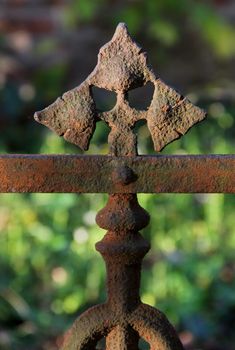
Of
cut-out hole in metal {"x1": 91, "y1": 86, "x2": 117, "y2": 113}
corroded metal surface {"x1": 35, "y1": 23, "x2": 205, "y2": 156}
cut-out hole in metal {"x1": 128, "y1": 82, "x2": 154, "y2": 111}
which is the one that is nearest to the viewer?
corroded metal surface {"x1": 35, "y1": 23, "x2": 205, "y2": 156}

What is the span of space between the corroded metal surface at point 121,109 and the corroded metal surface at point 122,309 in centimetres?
9

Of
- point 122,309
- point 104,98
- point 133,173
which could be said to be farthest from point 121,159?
point 104,98

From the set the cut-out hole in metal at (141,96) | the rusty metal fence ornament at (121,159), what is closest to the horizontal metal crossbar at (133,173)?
the rusty metal fence ornament at (121,159)

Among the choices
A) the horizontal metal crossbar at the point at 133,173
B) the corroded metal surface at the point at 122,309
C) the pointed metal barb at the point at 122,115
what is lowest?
the corroded metal surface at the point at 122,309

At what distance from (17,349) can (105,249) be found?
1.08 metres

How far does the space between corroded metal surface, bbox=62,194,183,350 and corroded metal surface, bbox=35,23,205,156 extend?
0.09 metres

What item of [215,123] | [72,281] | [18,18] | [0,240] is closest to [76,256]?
[72,281]

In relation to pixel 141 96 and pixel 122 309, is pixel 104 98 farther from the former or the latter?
pixel 122 309

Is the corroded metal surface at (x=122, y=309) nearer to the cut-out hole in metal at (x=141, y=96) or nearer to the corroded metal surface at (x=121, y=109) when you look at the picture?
the corroded metal surface at (x=121, y=109)

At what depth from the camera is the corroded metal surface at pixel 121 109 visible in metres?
1.04

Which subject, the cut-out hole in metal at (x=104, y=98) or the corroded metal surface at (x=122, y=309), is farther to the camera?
the cut-out hole in metal at (x=104, y=98)

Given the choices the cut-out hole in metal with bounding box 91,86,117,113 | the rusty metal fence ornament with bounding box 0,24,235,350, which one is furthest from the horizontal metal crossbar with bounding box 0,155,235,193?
the cut-out hole in metal with bounding box 91,86,117,113

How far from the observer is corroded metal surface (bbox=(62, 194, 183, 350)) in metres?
1.10

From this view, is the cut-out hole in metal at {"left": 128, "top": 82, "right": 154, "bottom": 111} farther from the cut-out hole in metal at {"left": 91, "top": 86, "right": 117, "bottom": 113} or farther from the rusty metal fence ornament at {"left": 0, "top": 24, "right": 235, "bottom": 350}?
the rusty metal fence ornament at {"left": 0, "top": 24, "right": 235, "bottom": 350}
